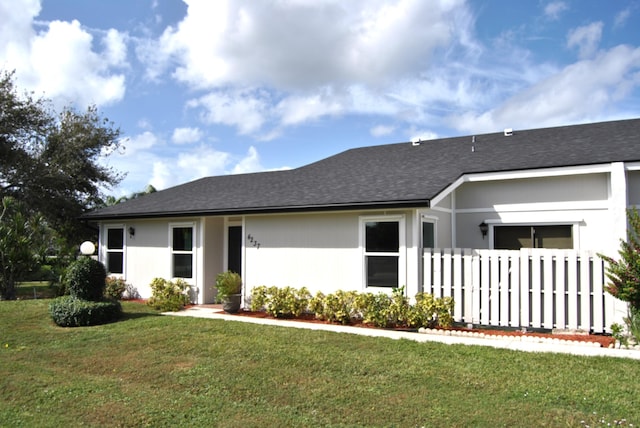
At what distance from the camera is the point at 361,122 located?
63.0 feet

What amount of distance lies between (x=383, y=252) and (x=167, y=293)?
6.25 m

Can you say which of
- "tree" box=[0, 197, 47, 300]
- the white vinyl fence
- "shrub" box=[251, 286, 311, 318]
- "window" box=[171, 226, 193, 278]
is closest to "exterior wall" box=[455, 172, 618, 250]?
the white vinyl fence

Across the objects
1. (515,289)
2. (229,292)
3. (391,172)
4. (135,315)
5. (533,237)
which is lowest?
(135,315)

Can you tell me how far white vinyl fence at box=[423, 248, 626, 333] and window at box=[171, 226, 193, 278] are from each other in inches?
266

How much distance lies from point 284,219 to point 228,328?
328cm

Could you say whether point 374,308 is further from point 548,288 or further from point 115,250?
point 115,250

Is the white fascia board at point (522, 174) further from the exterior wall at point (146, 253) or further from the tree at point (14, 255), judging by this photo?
the tree at point (14, 255)

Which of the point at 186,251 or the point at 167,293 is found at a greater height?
the point at 186,251

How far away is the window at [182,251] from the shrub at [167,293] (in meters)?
0.33

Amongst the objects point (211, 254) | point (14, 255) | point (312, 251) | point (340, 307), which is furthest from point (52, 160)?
point (340, 307)

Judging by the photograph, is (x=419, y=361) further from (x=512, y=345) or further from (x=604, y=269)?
(x=604, y=269)

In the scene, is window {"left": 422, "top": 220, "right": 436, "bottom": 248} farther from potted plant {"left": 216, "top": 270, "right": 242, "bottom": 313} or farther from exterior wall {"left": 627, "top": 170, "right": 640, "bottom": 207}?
potted plant {"left": 216, "top": 270, "right": 242, "bottom": 313}

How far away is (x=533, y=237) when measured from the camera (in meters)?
10.5

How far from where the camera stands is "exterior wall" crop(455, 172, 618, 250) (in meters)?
9.74
